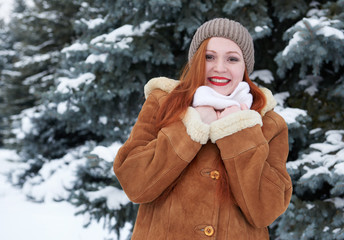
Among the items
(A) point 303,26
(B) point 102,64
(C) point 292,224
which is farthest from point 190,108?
(B) point 102,64

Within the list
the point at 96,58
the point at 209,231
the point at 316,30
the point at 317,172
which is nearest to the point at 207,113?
the point at 209,231

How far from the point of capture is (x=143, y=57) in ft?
11.0

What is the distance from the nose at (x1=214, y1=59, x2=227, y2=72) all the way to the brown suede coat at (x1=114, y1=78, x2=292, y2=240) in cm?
28

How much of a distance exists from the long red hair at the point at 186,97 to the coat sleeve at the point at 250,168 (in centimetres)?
22

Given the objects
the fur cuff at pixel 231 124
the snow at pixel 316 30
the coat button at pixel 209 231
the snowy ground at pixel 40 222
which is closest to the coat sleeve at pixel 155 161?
the fur cuff at pixel 231 124

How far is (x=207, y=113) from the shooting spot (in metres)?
1.60

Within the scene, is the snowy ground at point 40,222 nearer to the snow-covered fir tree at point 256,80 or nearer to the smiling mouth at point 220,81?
the snow-covered fir tree at point 256,80

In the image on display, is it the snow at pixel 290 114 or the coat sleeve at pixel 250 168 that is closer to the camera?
the coat sleeve at pixel 250 168

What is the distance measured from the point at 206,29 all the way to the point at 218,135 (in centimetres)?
63

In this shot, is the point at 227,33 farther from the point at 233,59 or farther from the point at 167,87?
the point at 167,87

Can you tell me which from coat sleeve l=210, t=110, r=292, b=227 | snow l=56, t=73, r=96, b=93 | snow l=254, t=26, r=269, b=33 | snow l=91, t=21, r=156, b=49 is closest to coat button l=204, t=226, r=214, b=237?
coat sleeve l=210, t=110, r=292, b=227

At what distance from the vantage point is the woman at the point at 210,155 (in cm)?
150

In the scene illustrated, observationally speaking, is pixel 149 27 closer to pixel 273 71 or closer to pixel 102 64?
pixel 102 64

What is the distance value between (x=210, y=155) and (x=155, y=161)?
30 centimetres
